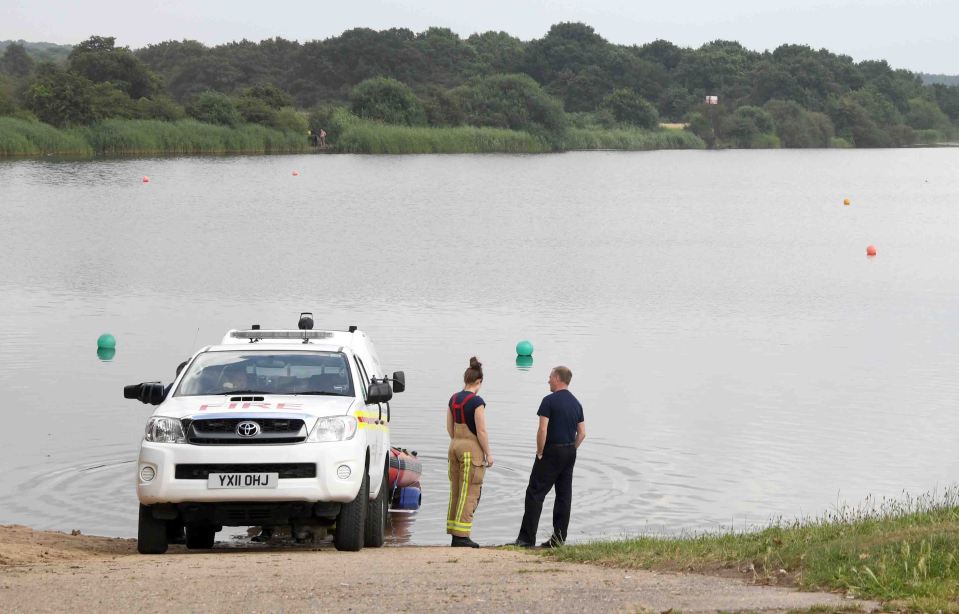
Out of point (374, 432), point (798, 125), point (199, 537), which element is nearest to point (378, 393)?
point (374, 432)

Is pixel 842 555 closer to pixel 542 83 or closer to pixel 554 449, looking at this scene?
pixel 554 449

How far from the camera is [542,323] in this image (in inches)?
1156

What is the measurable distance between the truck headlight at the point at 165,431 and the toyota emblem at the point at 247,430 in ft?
1.37

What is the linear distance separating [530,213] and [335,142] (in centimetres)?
5077

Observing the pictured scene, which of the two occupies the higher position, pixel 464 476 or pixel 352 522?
pixel 464 476

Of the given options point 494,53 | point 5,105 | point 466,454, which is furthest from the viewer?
point 494,53

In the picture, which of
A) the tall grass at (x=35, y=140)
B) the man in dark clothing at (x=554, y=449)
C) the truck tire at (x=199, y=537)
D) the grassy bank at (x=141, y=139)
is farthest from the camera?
the grassy bank at (x=141, y=139)

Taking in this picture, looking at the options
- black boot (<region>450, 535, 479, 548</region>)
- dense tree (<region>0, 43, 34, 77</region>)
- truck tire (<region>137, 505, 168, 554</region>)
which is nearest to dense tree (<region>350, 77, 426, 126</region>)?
dense tree (<region>0, 43, 34, 77</region>)

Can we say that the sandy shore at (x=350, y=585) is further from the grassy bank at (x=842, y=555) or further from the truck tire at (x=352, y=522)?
the grassy bank at (x=842, y=555)

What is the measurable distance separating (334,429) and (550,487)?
211 centimetres

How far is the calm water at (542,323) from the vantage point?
16.5m

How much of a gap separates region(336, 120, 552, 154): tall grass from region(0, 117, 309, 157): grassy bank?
14.5ft

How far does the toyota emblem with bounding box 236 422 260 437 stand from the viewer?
11.3m

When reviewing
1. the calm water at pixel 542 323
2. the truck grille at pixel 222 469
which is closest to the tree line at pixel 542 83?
the calm water at pixel 542 323
